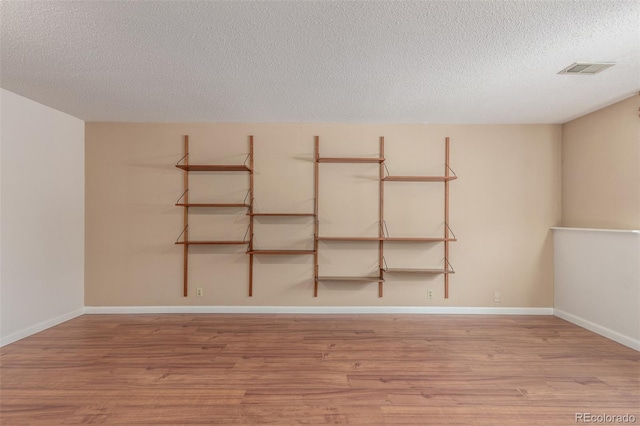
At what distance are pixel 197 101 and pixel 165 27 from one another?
1316mm

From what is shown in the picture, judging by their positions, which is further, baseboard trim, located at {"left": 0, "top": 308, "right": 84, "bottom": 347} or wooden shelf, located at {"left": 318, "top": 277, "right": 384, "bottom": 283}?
wooden shelf, located at {"left": 318, "top": 277, "right": 384, "bottom": 283}

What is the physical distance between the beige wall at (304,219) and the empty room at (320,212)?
0.09 ft

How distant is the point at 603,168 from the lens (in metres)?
3.44

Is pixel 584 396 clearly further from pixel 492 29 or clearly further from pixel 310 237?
pixel 310 237

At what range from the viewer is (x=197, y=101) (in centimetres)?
325

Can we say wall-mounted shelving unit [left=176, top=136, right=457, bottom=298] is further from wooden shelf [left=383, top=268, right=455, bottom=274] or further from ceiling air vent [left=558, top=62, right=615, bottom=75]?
ceiling air vent [left=558, top=62, right=615, bottom=75]

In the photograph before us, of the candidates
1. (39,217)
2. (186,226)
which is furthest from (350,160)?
(39,217)

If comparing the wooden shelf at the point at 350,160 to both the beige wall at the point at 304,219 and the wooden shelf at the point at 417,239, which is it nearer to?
the beige wall at the point at 304,219

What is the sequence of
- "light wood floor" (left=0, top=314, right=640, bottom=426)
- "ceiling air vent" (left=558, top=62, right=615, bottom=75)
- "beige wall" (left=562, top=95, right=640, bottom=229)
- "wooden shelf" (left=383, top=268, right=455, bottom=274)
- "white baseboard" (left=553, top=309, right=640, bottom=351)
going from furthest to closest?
"wooden shelf" (left=383, top=268, right=455, bottom=274) < "beige wall" (left=562, top=95, right=640, bottom=229) < "white baseboard" (left=553, top=309, right=640, bottom=351) < "ceiling air vent" (left=558, top=62, right=615, bottom=75) < "light wood floor" (left=0, top=314, right=640, bottom=426)

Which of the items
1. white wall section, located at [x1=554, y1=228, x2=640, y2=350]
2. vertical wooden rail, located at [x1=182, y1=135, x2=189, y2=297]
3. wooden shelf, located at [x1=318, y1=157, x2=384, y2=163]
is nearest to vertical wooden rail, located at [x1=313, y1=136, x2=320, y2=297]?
wooden shelf, located at [x1=318, y1=157, x2=384, y2=163]

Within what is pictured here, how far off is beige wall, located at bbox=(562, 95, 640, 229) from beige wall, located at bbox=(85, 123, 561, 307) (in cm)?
18

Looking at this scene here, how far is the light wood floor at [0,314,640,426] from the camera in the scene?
198 centimetres

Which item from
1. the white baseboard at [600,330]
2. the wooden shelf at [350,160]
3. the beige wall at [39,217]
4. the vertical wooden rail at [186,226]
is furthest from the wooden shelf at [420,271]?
the beige wall at [39,217]

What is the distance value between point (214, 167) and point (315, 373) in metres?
2.67
